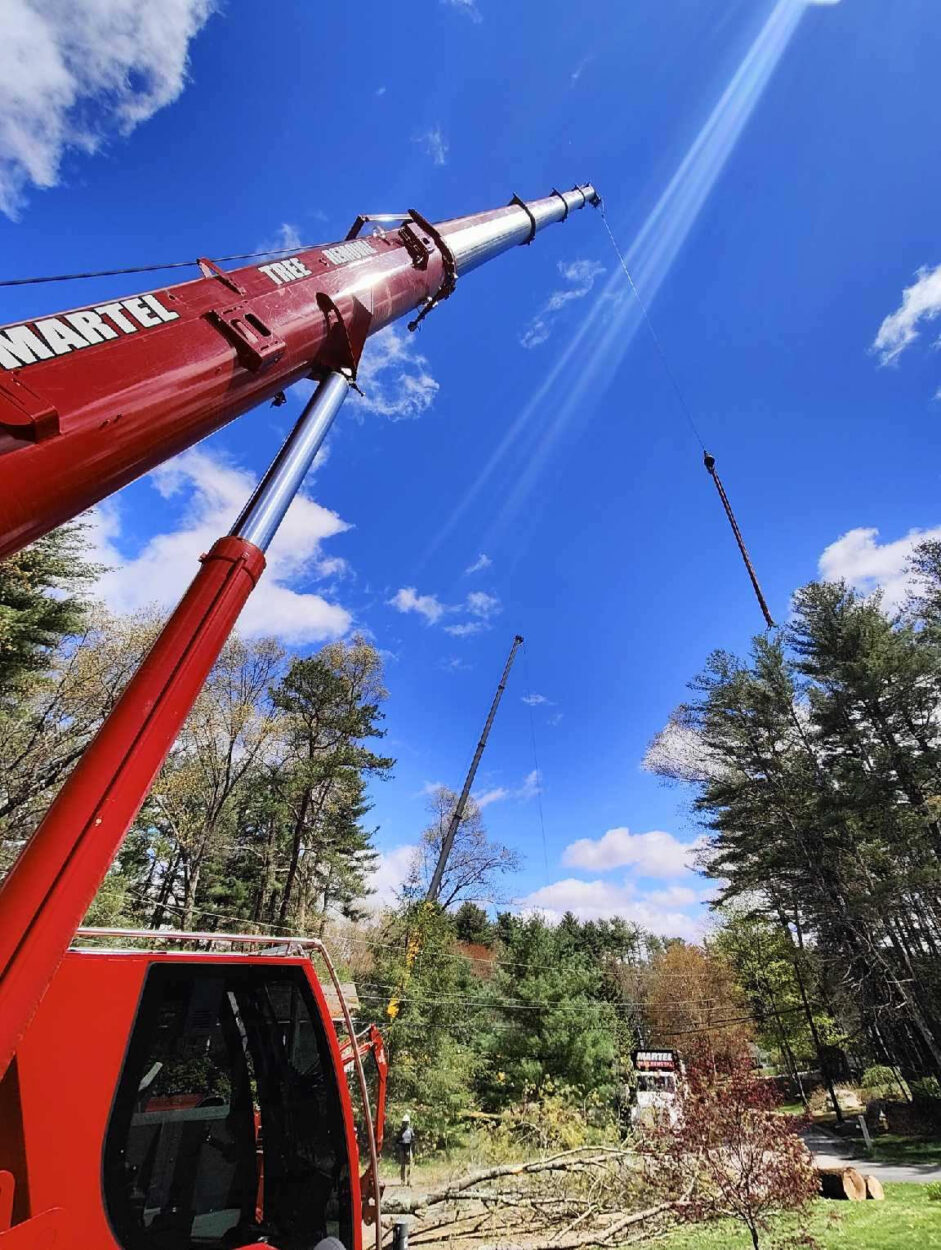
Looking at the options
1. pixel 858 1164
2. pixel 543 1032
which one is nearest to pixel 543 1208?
pixel 543 1032

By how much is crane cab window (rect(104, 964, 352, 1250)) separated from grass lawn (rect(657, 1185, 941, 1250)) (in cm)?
865

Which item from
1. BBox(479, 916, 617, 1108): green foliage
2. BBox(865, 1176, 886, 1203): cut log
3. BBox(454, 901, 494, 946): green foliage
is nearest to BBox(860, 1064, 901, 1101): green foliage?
BBox(479, 916, 617, 1108): green foliage

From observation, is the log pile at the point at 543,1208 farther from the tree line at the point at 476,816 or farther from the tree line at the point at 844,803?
the tree line at the point at 844,803

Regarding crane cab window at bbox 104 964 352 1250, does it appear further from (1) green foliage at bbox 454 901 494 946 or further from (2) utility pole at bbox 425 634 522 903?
(1) green foliage at bbox 454 901 494 946

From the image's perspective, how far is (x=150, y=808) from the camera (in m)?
20.1

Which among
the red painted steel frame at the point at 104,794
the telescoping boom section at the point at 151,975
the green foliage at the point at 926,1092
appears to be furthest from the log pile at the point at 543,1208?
the green foliage at the point at 926,1092

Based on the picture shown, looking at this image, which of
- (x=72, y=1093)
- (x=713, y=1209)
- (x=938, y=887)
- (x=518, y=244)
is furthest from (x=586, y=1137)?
(x=518, y=244)

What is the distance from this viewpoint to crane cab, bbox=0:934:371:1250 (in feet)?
6.22

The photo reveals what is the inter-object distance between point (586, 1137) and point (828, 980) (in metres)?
13.4

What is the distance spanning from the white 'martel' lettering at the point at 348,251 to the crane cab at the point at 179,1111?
4.58m

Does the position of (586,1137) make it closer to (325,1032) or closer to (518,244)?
(325,1032)

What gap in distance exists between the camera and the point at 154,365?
247cm

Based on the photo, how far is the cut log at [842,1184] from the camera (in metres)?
10.7

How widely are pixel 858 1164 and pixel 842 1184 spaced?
9.72 metres
